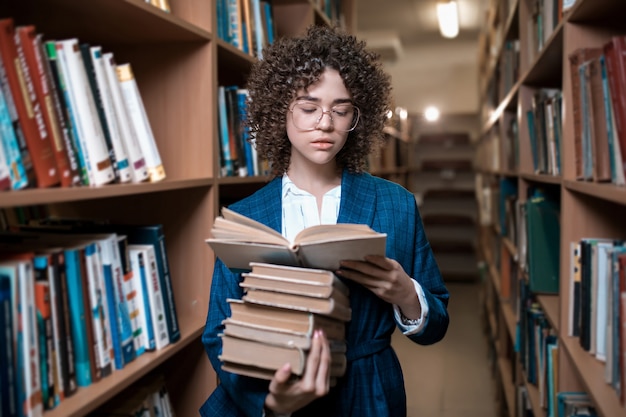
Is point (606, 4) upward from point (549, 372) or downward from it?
upward

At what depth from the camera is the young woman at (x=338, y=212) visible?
1.05 meters

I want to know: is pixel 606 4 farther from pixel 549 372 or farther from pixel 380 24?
pixel 380 24

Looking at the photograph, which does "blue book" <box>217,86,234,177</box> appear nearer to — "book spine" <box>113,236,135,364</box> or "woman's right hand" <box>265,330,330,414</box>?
"book spine" <box>113,236,135,364</box>

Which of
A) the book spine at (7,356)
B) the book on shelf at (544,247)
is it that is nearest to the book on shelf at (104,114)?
the book spine at (7,356)

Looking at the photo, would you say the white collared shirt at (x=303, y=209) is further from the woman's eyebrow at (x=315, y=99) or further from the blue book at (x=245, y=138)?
the blue book at (x=245, y=138)

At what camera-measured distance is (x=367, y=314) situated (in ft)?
3.52

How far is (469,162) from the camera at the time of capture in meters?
7.09

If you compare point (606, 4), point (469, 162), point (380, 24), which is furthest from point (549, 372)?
point (469, 162)

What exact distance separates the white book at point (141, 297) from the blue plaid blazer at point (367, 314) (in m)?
0.14

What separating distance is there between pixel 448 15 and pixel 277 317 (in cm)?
412

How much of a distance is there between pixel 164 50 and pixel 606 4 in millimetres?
1017

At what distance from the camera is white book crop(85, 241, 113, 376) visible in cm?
96

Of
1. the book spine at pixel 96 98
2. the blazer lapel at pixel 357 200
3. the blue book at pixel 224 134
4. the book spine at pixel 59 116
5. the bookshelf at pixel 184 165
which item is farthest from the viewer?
the blue book at pixel 224 134

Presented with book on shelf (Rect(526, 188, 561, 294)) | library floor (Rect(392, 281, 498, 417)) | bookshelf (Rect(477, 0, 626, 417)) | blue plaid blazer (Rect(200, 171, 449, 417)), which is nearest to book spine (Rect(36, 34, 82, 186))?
blue plaid blazer (Rect(200, 171, 449, 417))
